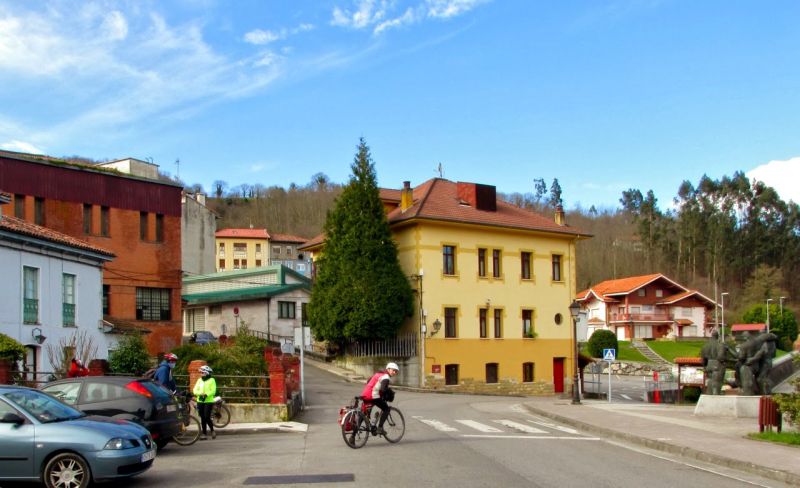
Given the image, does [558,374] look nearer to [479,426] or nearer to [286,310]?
[286,310]

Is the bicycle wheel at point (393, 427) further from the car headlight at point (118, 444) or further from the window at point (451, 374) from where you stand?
the window at point (451, 374)

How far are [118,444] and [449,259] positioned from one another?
34.3m

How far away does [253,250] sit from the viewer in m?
135

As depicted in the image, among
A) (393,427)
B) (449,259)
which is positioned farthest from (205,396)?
(449,259)

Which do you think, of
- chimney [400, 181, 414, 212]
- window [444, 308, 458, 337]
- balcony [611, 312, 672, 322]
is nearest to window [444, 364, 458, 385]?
window [444, 308, 458, 337]

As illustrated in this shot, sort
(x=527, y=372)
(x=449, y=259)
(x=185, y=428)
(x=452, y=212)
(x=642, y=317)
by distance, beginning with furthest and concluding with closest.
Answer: (x=642, y=317) → (x=527, y=372) → (x=452, y=212) → (x=449, y=259) → (x=185, y=428)

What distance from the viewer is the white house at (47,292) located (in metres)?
25.1

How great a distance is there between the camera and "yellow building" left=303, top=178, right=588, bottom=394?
142 ft

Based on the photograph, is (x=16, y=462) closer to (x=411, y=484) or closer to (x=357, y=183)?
(x=411, y=484)

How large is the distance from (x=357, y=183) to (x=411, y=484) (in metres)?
32.9

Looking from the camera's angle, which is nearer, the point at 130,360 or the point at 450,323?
the point at 130,360

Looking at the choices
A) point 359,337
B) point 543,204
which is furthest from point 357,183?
point 543,204

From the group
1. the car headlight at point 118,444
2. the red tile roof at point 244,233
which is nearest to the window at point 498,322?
the car headlight at point 118,444

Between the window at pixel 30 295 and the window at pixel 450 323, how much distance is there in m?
22.4
